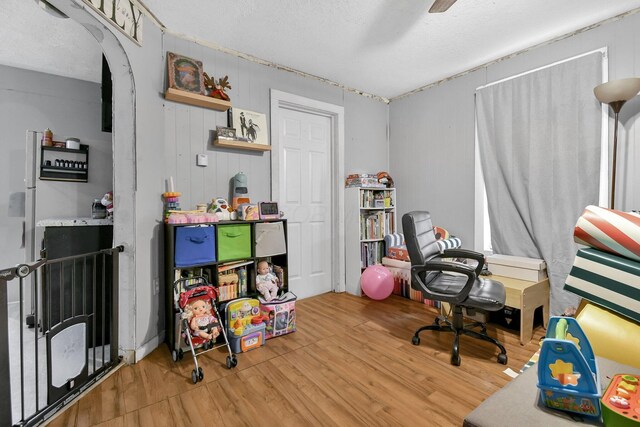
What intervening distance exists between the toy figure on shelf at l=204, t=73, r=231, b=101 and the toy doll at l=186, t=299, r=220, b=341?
172 cm

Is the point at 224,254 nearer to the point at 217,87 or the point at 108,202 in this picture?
the point at 108,202

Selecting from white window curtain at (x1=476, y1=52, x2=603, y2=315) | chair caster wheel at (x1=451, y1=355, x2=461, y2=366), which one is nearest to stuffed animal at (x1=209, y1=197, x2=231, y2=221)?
chair caster wheel at (x1=451, y1=355, x2=461, y2=366)

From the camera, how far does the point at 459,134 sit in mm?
3359

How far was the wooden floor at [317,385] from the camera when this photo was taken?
1.54 meters

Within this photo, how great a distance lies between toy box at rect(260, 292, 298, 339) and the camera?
245 centimetres

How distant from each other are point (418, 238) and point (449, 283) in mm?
434

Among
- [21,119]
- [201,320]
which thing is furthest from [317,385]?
[21,119]

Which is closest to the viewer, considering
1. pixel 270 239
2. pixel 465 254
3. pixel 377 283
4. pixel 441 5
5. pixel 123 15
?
pixel 441 5

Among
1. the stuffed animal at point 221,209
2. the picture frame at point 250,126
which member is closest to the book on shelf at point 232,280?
the stuffed animal at point 221,209

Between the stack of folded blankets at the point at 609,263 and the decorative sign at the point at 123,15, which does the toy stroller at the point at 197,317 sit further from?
the stack of folded blankets at the point at 609,263

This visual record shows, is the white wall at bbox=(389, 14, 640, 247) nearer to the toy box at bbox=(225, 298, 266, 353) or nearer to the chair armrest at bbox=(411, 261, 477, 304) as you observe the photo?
the chair armrest at bbox=(411, 261, 477, 304)

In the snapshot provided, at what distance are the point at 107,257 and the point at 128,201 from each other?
1.91 ft

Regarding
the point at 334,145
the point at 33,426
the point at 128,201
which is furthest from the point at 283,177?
the point at 33,426

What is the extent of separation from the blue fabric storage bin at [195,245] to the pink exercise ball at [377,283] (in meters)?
1.72
